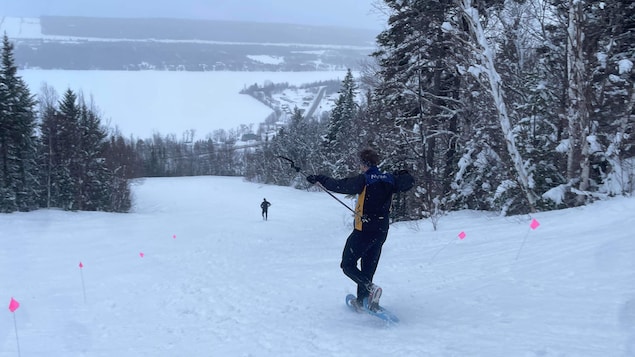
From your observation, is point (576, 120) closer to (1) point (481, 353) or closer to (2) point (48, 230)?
(1) point (481, 353)

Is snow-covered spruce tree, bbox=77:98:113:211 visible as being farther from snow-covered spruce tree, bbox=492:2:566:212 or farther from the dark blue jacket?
the dark blue jacket

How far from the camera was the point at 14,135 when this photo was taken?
3038 cm

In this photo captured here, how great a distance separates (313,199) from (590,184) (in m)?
35.9

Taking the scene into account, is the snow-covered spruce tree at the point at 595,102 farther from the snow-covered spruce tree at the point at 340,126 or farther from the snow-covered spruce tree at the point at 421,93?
the snow-covered spruce tree at the point at 340,126

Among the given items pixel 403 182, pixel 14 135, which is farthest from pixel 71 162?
pixel 403 182

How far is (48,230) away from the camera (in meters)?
22.2

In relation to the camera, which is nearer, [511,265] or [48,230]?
[511,265]

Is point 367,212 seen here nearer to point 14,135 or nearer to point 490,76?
point 490,76

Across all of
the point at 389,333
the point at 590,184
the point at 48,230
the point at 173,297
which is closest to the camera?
the point at 389,333

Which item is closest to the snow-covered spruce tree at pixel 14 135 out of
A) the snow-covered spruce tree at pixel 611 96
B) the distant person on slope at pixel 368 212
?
the distant person on slope at pixel 368 212

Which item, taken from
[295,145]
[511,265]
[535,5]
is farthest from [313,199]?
[511,265]

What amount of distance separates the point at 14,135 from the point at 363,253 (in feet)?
108

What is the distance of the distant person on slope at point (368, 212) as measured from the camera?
5.07 meters

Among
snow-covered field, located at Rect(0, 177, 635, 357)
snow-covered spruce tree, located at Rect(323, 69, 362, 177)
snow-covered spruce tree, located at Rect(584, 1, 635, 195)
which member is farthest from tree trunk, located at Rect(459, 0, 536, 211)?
snow-covered spruce tree, located at Rect(323, 69, 362, 177)
